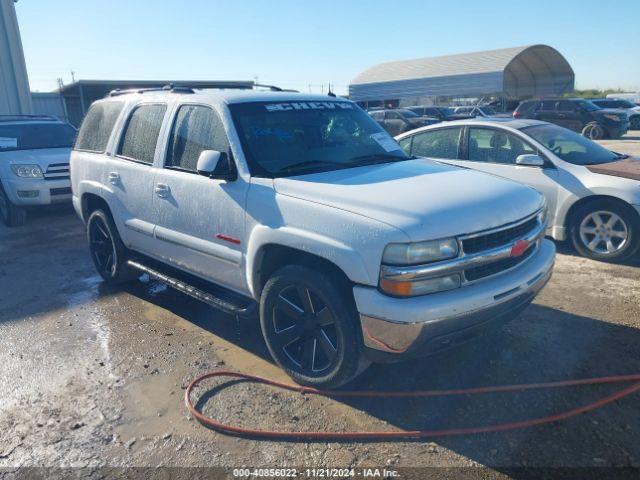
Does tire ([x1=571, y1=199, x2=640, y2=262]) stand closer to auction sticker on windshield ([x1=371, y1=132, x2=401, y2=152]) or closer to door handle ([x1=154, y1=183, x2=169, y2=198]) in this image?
auction sticker on windshield ([x1=371, y1=132, x2=401, y2=152])

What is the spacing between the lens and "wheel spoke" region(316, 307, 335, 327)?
3.18 metres

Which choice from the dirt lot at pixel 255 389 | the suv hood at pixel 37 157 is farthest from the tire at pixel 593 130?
the suv hood at pixel 37 157

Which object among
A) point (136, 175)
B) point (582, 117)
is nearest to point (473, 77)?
point (582, 117)

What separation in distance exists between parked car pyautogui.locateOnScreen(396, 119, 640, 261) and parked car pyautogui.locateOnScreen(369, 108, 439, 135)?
14.4m

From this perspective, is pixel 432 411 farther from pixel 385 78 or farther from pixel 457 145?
pixel 385 78

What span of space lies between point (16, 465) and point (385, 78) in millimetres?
46284

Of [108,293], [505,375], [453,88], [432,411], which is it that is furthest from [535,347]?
[453,88]

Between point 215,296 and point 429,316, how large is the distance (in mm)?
1924

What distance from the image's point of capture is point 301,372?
3.48m

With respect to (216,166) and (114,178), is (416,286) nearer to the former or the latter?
(216,166)

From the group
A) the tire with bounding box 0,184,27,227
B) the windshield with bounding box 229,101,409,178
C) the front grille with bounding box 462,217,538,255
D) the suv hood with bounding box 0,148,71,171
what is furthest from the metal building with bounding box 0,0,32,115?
the front grille with bounding box 462,217,538,255

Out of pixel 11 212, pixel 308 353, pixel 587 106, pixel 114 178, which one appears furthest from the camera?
pixel 587 106

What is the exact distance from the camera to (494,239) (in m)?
3.11

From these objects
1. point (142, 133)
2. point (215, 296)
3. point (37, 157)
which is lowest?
point (215, 296)
